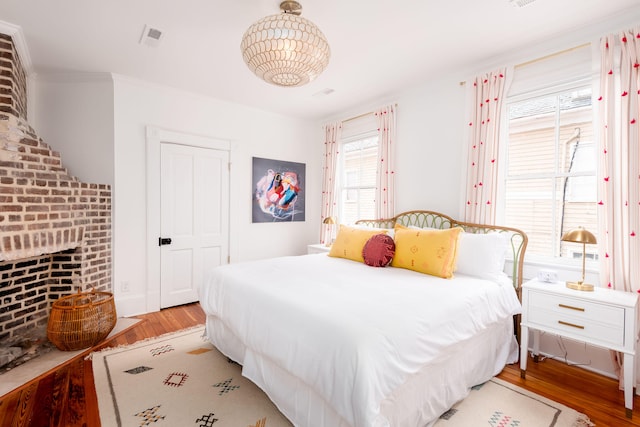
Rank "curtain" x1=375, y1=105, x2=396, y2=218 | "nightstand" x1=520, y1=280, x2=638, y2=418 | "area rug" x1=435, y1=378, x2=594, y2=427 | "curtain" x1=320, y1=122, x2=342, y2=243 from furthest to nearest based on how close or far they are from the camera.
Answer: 1. "curtain" x1=320, y1=122, x2=342, y2=243
2. "curtain" x1=375, y1=105, x2=396, y2=218
3. "nightstand" x1=520, y1=280, x2=638, y2=418
4. "area rug" x1=435, y1=378, x2=594, y2=427

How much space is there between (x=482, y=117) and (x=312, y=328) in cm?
268

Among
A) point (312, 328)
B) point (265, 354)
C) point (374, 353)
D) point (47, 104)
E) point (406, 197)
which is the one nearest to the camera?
point (374, 353)

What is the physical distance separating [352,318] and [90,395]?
6.22ft

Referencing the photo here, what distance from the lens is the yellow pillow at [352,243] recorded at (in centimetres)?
305

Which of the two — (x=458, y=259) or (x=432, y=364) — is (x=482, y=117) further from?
(x=432, y=364)

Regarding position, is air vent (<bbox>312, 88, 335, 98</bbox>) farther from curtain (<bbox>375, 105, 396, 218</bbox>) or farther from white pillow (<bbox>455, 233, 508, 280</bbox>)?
white pillow (<bbox>455, 233, 508, 280</bbox>)

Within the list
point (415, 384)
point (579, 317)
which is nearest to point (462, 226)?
point (579, 317)

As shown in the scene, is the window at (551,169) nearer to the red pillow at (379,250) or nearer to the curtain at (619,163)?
the curtain at (619,163)

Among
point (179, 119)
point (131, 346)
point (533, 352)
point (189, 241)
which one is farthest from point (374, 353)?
point (179, 119)

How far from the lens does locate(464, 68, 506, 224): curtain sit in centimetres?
289

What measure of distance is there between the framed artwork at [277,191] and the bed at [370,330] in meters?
1.91

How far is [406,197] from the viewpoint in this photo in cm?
374

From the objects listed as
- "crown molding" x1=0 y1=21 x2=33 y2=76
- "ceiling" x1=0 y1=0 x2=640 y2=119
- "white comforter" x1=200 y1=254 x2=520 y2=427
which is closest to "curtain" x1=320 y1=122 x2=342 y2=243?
"ceiling" x1=0 y1=0 x2=640 y2=119

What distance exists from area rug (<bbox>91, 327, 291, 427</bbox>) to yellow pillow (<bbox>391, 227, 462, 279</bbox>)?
59.3 inches
